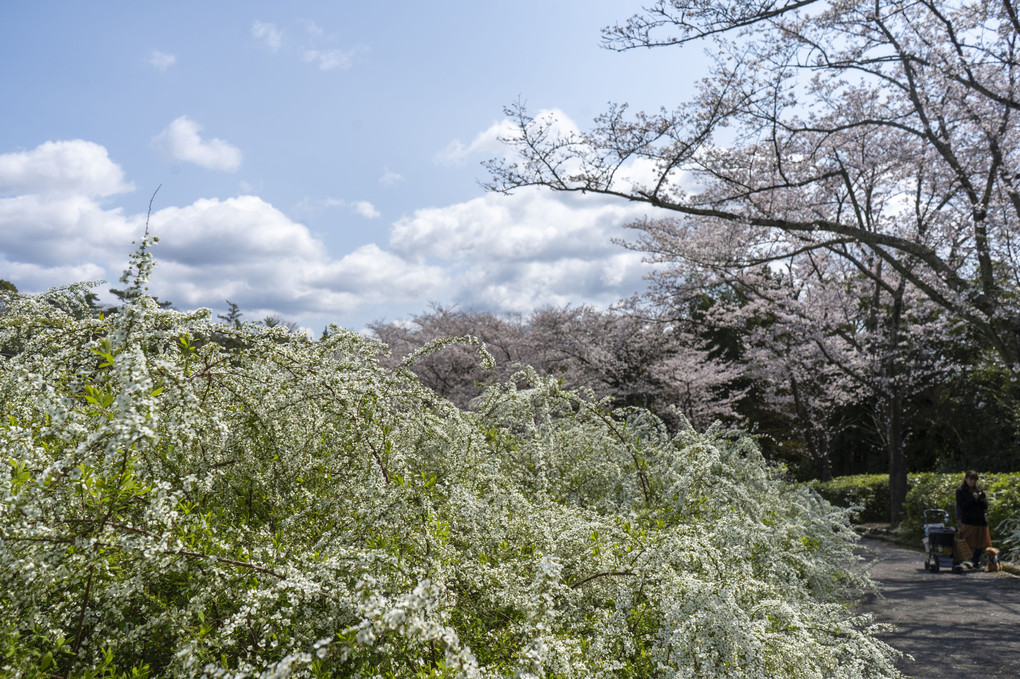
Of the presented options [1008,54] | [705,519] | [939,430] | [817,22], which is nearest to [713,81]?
[817,22]

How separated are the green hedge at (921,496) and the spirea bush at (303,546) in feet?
21.7

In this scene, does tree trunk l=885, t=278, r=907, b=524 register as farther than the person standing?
Yes

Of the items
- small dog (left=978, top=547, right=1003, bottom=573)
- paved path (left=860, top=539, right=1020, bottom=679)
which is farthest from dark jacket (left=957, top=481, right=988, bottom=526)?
paved path (left=860, top=539, right=1020, bottom=679)

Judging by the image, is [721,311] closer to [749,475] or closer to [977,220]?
[977,220]

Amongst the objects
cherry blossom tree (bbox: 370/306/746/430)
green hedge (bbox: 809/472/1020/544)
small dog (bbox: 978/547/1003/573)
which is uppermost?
cherry blossom tree (bbox: 370/306/746/430)

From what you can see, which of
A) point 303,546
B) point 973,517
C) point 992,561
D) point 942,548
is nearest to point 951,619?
point 942,548

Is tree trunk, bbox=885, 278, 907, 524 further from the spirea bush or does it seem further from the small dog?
the spirea bush

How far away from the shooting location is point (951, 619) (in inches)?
299

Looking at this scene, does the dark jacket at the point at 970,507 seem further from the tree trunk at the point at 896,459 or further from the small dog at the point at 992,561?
the tree trunk at the point at 896,459

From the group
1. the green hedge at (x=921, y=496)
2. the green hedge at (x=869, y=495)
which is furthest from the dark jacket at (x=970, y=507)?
the green hedge at (x=869, y=495)

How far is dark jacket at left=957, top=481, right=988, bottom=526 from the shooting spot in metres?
10.7

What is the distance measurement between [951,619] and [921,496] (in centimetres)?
764

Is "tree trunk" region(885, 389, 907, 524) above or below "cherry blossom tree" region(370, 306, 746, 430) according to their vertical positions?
below

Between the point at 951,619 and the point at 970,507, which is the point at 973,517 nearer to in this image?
the point at 970,507
